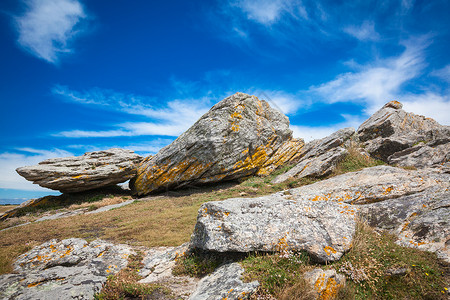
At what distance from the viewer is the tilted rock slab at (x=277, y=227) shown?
5625 mm

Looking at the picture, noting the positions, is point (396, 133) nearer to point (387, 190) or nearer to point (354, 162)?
point (354, 162)

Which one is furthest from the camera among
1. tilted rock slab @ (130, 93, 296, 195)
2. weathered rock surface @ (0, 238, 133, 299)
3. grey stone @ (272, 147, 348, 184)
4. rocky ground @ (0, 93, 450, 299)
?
tilted rock slab @ (130, 93, 296, 195)

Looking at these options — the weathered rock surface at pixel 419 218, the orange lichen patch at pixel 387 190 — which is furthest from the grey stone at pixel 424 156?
the orange lichen patch at pixel 387 190

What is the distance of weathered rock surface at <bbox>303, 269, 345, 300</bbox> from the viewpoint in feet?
14.6

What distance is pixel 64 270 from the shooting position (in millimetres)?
6535

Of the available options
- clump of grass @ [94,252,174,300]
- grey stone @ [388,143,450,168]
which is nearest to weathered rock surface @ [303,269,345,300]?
clump of grass @ [94,252,174,300]

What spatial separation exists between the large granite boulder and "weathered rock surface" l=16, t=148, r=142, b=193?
29245 millimetres

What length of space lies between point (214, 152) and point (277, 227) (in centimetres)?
1819

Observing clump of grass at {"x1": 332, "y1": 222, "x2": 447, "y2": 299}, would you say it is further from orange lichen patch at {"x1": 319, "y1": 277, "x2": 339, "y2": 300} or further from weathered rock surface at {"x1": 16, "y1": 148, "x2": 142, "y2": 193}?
weathered rock surface at {"x1": 16, "y1": 148, "x2": 142, "y2": 193}

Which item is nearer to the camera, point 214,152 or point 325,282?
point 325,282

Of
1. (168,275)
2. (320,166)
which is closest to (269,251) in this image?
(168,275)

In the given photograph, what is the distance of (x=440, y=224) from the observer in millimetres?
5965

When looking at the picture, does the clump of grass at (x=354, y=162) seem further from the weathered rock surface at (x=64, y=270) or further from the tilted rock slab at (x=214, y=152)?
the weathered rock surface at (x=64, y=270)

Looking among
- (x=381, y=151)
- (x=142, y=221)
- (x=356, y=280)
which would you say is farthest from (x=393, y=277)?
(x=381, y=151)
